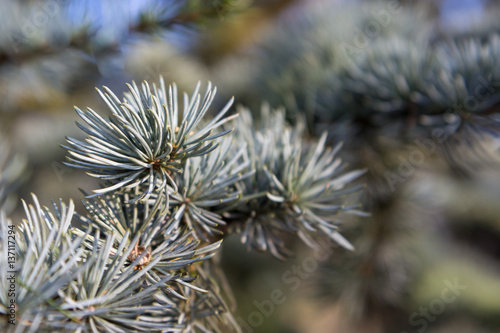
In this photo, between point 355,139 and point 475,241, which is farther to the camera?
point 475,241

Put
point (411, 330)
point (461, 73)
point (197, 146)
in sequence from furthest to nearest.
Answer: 1. point (411, 330)
2. point (461, 73)
3. point (197, 146)

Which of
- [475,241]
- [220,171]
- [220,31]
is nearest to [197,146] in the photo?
[220,171]

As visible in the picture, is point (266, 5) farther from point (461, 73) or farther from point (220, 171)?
point (220, 171)

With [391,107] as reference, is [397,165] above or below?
below

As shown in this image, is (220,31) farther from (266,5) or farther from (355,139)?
(355,139)

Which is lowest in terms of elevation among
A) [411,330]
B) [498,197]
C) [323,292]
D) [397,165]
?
[411,330]

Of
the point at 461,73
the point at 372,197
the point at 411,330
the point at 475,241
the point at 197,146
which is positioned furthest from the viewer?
the point at 475,241
